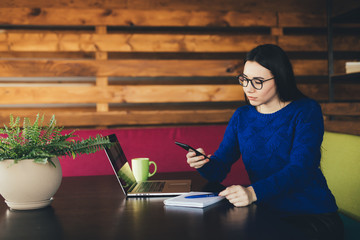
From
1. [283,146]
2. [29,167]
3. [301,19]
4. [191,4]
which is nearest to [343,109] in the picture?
[301,19]

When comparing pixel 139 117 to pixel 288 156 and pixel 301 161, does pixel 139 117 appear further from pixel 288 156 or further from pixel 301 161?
pixel 301 161

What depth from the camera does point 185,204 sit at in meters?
1.06

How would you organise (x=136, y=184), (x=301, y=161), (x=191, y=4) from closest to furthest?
(x=301, y=161)
(x=136, y=184)
(x=191, y=4)

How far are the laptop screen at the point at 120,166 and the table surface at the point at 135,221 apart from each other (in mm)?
86

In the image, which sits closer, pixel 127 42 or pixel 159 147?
pixel 159 147

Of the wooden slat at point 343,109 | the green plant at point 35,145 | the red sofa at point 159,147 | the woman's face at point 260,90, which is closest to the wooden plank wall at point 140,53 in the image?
the wooden slat at point 343,109

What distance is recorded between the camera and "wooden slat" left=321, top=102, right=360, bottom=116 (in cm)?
223

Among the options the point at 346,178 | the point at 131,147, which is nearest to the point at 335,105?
the point at 346,178

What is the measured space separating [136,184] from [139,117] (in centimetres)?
140

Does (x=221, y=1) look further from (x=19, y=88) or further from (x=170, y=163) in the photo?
(x=19, y=88)

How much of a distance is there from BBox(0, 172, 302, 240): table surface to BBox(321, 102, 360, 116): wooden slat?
1475 mm

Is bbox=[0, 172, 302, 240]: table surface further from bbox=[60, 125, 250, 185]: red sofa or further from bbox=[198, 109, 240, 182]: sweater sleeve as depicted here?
bbox=[60, 125, 250, 185]: red sofa

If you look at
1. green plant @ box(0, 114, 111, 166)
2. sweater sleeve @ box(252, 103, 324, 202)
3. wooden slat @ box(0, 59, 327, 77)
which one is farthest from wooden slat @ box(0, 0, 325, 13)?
green plant @ box(0, 114, 111, 166)

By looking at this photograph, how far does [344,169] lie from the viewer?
5.70ft
